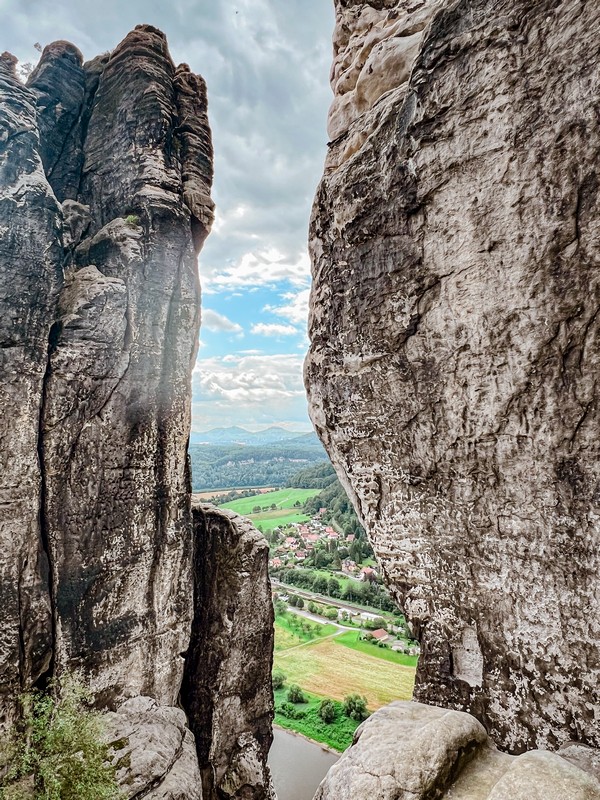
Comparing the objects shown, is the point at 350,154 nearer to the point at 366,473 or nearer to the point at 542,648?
the point at 366,473

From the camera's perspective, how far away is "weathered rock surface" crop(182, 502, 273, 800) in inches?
531

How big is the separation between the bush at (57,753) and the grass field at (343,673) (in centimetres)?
2987

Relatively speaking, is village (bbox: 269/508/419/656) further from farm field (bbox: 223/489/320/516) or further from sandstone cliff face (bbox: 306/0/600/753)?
sandstone cliff face (bbox: 306/0/600/753)

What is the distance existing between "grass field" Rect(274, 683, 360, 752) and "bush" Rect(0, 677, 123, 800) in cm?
2478

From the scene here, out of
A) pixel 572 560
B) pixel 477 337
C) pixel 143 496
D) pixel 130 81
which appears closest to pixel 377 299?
pixel 477 337

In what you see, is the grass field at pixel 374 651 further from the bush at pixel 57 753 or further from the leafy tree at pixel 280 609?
the bush at pixel 57 753

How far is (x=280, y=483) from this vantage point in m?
193

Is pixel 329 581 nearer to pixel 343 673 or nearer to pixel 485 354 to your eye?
pixel 343 673

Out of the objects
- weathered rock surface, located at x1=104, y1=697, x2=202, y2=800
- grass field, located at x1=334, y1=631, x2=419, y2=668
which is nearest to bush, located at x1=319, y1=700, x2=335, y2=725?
grass field, located at x1=334, y1=631, x2=419, y2=668

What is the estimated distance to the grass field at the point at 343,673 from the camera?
3594cm

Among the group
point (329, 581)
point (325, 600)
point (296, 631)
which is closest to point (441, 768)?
point (296, 631)

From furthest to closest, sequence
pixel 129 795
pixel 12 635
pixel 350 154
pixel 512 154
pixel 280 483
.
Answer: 1. pixel 280 483
2. pixel 12 635
3. pixel 129 795
4. pixel 350 154
5. pixel 512 154

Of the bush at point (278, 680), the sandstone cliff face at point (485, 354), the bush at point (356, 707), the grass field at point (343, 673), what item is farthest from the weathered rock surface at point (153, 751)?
the bush at point (278, 680)

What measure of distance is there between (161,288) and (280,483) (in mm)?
183646
